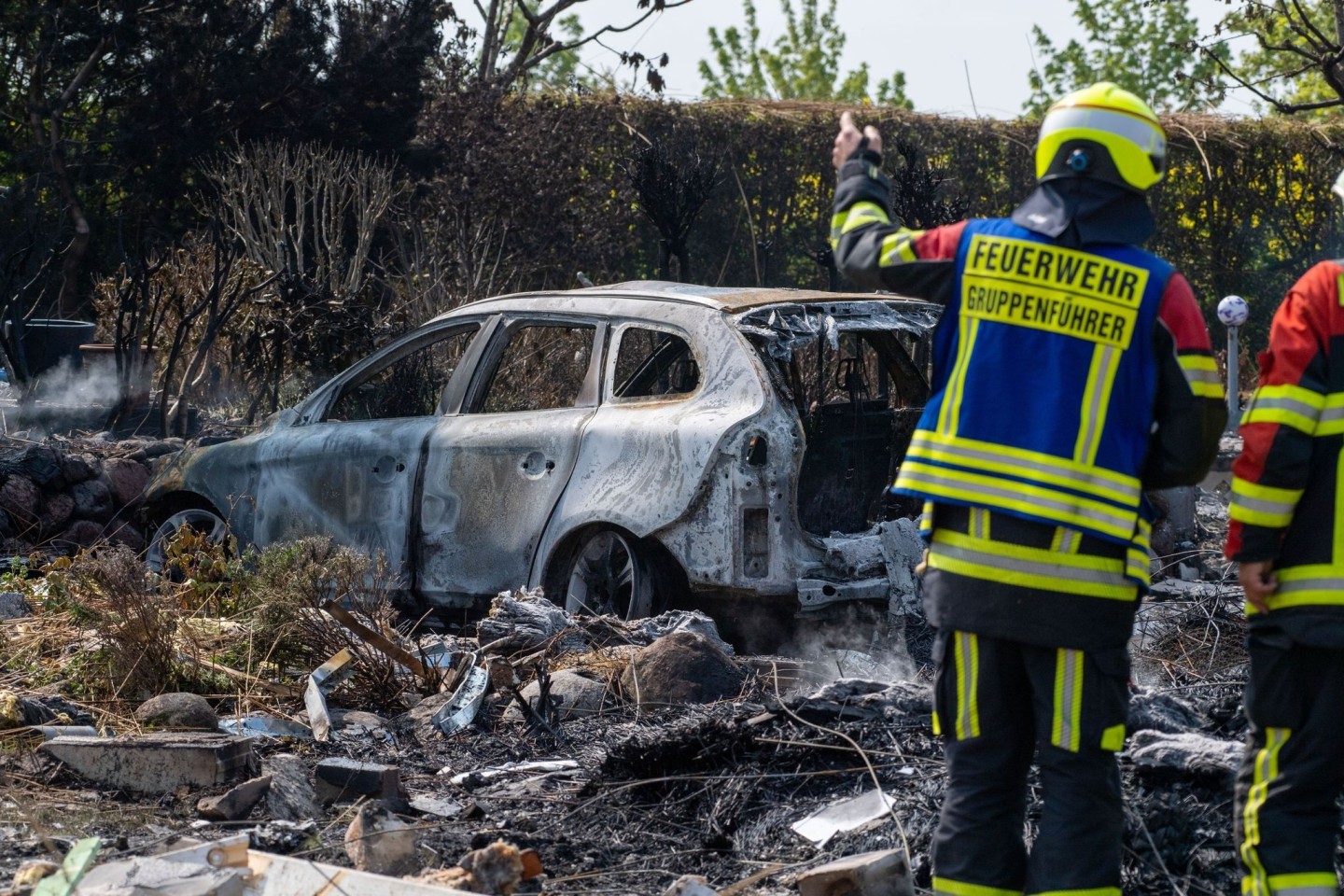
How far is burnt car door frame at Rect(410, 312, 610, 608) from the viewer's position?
20.3 ft

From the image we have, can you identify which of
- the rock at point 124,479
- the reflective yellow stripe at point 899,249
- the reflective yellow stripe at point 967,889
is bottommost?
the reflective yellow stripe at point 967,889

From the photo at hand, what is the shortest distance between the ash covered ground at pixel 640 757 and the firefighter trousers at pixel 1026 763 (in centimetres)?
62

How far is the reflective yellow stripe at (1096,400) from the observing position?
3.03m

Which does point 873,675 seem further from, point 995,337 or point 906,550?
point 995,337

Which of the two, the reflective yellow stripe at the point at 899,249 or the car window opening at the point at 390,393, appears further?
the car window opening at the point at 390,393

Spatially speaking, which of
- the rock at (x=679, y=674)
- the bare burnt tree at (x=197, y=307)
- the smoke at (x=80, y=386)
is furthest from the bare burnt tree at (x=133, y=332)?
the rock at (x=679, y=674)

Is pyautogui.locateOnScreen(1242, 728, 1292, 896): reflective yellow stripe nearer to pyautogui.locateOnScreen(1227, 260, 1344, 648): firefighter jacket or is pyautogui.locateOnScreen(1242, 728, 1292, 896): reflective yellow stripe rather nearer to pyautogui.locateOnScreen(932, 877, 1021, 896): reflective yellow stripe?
pyautogui.locateOnScreen(1227, 260, 1344, 648): firefighter jacket

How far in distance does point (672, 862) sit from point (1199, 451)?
1.72m

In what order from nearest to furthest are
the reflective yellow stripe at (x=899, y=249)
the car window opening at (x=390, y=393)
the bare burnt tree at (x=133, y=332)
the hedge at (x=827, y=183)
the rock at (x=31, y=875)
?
the reflective yellow stripe at (x=899, y=249) < the rock at (x=31, y=875) < the car window opening at (x=390, y=393) < the bare burnt tree at (x=133, y=332) < the hedge at (x=827, y=183)

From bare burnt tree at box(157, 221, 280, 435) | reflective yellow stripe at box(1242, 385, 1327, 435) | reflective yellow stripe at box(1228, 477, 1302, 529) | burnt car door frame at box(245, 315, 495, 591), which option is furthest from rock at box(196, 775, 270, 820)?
bare burnt tree at box(157, 221, 280, 435)

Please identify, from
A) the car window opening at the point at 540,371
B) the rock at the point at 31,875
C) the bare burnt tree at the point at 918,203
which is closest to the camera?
the rock at the point at 31,875

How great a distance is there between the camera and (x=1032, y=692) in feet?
10.3

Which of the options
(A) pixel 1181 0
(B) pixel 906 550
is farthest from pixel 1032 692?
(A) pixel 1181 0

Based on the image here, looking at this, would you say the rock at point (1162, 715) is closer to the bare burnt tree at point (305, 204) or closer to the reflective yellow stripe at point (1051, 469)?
the reflective yellow stripe at point (1051, 469)
